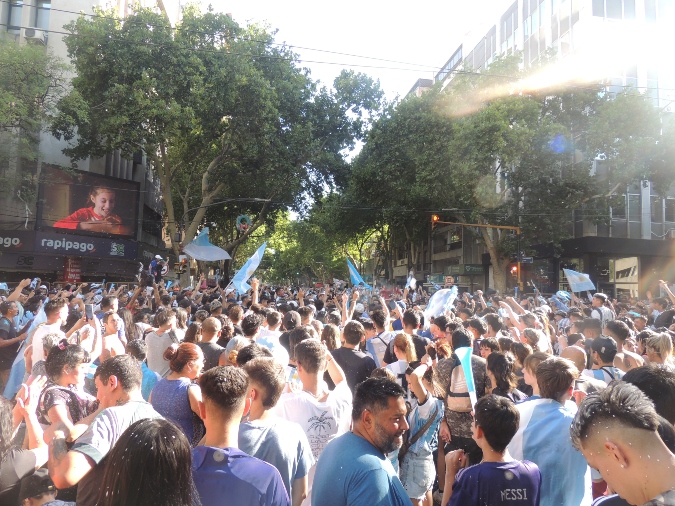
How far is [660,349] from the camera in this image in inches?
198

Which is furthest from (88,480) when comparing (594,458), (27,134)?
(27,134)

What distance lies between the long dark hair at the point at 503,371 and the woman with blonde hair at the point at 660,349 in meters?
1.56

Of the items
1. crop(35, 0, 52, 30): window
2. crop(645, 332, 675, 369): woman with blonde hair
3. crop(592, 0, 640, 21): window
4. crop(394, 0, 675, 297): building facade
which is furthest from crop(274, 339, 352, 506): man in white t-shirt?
crop(592, 0, 640, 21): window

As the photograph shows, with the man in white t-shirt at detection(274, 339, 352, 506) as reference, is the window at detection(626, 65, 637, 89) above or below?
above

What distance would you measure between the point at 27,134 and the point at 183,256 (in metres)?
8.43

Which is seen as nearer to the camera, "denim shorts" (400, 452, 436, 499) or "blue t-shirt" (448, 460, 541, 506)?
"blue t-shirt" (448, 460, 541, 506)

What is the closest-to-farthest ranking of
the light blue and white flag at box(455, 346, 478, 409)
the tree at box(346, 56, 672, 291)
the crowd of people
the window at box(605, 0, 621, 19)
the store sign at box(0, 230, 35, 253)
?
the crowd of people, the light blue and white flag at box(455, 346, 478, 409), the store sign at box(0, 230, 35, 253), the tree at box(346, 56, 672, 291), the window at box(605, 0, 621, 19)

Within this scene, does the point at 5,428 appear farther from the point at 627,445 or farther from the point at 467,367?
the point at 467,367

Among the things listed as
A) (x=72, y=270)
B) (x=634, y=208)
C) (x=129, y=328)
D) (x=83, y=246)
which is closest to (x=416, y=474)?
(x=129, y=328)

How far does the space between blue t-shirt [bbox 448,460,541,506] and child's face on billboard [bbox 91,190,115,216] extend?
28.9 metres

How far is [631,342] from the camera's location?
6.35 metres

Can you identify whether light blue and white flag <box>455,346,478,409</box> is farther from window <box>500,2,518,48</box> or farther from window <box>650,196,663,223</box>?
window <box>500,2,518,48</box>

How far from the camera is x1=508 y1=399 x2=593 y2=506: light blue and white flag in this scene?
319 centimetres

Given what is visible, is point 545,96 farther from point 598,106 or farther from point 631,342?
point 631,342
